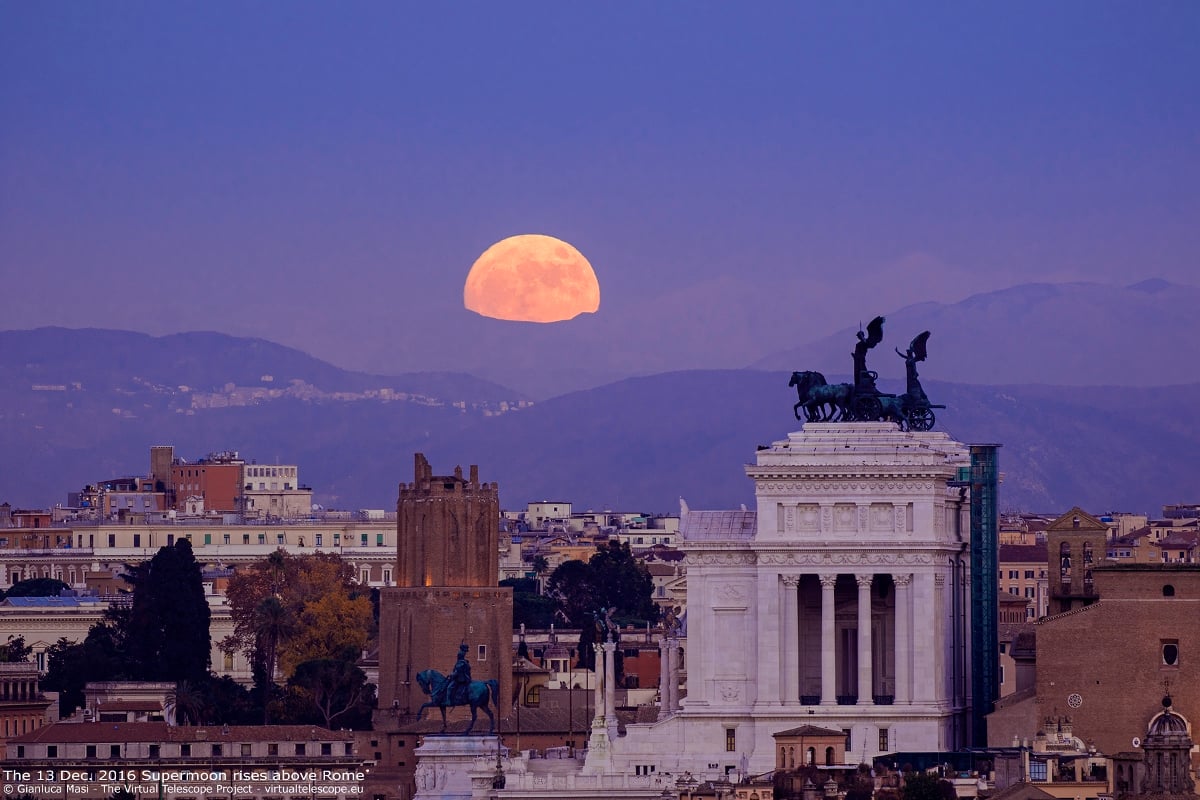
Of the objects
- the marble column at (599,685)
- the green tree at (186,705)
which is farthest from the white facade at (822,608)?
the green tree at (186,705)

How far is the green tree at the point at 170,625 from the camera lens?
541ft

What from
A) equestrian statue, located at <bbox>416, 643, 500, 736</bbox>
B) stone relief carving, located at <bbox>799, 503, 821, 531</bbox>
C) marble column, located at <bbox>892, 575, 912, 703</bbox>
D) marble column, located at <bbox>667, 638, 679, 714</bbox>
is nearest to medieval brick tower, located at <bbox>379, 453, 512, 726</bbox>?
equestrian statue, located at <bbox>416, 643, 500, 736</bbox>

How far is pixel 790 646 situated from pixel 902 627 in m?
3.30

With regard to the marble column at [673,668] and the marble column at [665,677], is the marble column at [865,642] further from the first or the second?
the marble column at [665,677]

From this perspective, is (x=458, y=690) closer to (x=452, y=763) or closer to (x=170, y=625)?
(x=452, y=763)

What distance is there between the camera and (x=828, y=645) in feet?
348

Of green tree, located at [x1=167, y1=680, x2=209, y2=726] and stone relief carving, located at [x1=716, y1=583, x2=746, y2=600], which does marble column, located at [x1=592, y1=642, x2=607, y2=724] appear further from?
green tree, located at [x1=167, y1=680, x2=209, y2=726]

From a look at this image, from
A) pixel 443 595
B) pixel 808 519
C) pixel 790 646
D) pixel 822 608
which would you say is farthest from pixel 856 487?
pixel 443 595

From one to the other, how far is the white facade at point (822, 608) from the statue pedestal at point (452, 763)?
8.58 meters

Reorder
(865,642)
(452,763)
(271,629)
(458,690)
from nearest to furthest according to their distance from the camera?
1. (865,642)
2. (452,763)
3. (458,690)
4. (271,629)

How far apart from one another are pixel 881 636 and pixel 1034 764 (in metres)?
12.0

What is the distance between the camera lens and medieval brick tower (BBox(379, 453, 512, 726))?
159m

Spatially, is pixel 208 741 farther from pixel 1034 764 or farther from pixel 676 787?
pixel 1034 764

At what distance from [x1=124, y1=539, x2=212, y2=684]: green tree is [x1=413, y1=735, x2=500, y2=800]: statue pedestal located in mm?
47059
